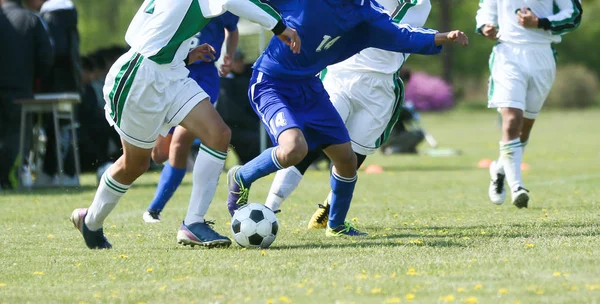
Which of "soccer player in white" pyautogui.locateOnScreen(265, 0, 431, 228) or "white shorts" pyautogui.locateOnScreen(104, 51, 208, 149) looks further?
"soccer player in white" pyautogui.locateOnScreen(265, 0, 431, 228)

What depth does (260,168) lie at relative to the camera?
7215mm

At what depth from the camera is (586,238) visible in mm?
6875

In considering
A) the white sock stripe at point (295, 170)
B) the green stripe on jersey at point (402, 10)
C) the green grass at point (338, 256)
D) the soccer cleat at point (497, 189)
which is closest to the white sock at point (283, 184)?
the white sock stripe at point (295, 170)

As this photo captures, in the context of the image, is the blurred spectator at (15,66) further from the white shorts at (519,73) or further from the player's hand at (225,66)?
the white shorts at (519,73)

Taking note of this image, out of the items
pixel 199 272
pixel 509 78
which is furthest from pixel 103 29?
pixel 199 272

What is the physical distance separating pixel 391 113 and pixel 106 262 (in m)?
3.06

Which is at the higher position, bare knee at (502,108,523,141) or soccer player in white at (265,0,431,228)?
soccer player in white at (265,0,431,228)

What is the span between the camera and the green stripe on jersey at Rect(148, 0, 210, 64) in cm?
651

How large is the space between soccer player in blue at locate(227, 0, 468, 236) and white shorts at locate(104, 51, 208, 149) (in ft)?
2.25

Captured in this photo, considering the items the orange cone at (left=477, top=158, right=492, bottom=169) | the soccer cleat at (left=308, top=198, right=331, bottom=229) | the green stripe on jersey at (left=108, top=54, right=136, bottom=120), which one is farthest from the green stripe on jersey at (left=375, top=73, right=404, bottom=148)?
the orange cone at (left=477, top=158, right=492, bottom=169)

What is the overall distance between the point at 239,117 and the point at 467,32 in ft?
170

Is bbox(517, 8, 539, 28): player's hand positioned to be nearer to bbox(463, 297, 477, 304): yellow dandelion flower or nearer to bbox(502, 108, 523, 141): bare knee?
bbox(502, 108, 523, 141): bare knee

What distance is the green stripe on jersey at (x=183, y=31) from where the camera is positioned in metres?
6.51

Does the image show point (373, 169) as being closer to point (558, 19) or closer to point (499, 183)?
point (499, 183)
